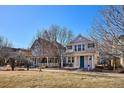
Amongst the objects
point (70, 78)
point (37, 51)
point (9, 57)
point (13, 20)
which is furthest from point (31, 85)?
point (37, 51)

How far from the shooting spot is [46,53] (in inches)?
388

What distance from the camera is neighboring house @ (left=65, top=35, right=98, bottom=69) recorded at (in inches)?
436

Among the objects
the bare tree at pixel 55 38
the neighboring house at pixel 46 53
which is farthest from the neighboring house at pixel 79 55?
the neighboring house at pixel 46 53

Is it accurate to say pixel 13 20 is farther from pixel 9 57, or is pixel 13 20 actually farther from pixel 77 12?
pixel 9 57

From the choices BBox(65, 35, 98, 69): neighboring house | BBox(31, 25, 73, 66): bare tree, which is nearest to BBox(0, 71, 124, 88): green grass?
BBox(31, 25, 73, 66): bare tree

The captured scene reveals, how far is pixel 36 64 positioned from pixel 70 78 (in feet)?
11.2

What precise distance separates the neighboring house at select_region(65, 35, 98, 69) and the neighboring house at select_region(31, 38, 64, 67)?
100 cm

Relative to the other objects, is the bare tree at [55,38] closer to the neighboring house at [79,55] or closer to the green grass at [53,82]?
the neighboring house at [79,55]

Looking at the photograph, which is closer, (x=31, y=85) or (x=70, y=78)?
(x=31, y=85)

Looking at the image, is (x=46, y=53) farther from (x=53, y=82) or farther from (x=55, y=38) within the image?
(x=53, y=82)

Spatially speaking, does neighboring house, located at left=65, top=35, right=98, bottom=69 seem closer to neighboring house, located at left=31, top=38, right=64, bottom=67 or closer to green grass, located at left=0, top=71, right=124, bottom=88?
neighboring house, located at left=31, top=38, right=64, bottom=67

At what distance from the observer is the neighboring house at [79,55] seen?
11.1 m

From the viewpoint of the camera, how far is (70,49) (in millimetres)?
11852

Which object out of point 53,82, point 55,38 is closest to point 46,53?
point 55,38
